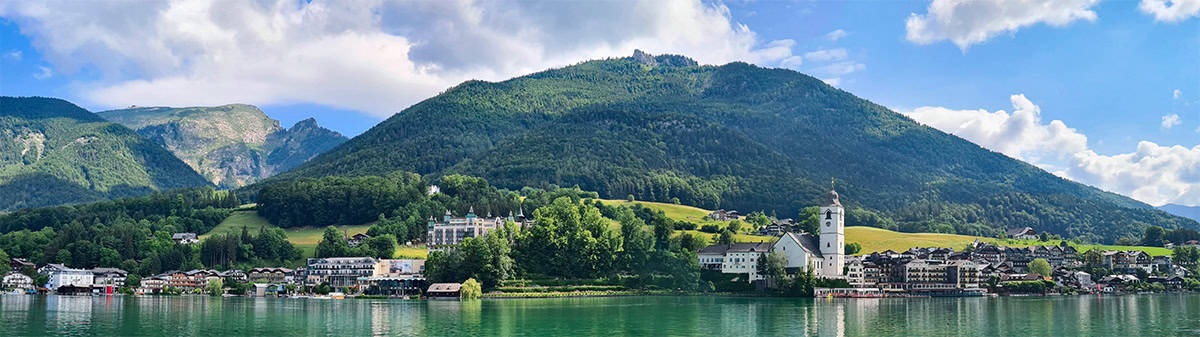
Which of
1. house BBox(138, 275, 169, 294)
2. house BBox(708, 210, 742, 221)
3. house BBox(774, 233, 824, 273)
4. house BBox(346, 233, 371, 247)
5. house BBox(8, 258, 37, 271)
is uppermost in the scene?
house BBox(708, 210, 742, 221)

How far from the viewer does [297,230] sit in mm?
174500

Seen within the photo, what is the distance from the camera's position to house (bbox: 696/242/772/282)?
415ft

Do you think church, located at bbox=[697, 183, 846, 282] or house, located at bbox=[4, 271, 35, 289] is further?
house, located at bbox=[4, 271, 35, 289]

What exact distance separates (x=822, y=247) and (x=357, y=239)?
240ft

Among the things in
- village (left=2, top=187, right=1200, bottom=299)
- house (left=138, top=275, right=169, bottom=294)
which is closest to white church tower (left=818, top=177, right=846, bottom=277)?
village (left=2, top=187, right=1200, bottom=299)

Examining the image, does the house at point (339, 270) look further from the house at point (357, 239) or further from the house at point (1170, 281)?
the house at point (1170, 281)

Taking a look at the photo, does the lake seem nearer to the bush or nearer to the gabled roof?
the bush

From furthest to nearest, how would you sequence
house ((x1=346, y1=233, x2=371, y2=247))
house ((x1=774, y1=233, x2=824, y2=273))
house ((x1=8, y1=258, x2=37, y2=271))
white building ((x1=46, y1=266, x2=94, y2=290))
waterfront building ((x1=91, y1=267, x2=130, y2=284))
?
house ((x1=346, y1=233, x2=371, y2=247)) → house ((x1=8, y1=258, x2=37, y2=271)) → waterfront building ((x1=91, y1=267, x2=130, y2=284)) → white building ((x1=46, y1=266, x2=94, y2=290)) → house ((x1=774, y1=233, x2=824, y2=273))

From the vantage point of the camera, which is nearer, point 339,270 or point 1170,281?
point 339,270

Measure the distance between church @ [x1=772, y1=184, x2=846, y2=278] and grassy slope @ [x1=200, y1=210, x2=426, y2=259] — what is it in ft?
180

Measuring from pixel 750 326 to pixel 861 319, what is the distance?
1144 cm

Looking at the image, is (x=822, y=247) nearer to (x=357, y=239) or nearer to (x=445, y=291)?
(x=445, y=291)

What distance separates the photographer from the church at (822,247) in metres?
124

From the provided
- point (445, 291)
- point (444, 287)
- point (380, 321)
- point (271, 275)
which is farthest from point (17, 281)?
point (380, 321)
